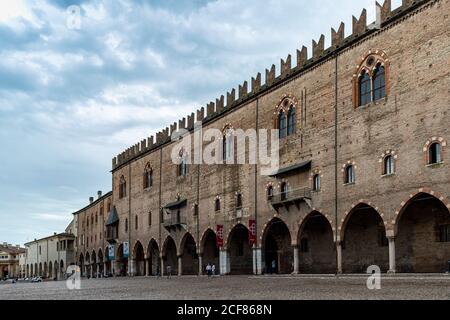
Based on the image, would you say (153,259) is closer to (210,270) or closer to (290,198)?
(210,270)

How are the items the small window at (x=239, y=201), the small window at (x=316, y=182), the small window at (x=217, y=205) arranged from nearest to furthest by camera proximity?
the small window at (x=316, y=182) < the small window at (x=239, y=201) < the small window at (x=217, y=205)

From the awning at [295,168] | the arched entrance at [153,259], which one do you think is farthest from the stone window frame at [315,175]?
the arched entrance at [153,259]

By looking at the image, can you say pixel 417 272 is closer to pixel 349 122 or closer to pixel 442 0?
pixel 349 122

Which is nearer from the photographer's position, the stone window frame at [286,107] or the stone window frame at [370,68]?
the stone window frame at [370,68]

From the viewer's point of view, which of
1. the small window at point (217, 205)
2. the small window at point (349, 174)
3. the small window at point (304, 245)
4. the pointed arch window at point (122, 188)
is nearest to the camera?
the small window at point (349, 174)

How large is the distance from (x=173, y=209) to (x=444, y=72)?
87.5 feet

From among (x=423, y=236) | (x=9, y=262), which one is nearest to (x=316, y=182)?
(x=423, y=236)

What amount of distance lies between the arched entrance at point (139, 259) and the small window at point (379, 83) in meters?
31.4

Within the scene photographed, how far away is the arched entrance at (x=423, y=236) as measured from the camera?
2455 cm

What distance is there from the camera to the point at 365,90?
27.2m

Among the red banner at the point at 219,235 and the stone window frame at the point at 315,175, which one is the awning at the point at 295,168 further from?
the red banner at the point at 219,235

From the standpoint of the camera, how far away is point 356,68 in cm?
2770

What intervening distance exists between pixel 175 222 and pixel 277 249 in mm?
11238
